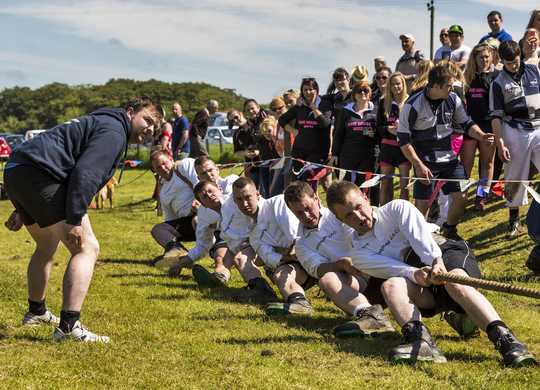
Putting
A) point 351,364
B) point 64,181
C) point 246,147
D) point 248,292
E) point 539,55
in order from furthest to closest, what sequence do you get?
point 246,147
point 539,55
point 248,292
point 64,181
point 351,364

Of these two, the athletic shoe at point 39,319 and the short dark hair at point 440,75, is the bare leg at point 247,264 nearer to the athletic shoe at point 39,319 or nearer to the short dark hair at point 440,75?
the athletic shoe at point 39,319

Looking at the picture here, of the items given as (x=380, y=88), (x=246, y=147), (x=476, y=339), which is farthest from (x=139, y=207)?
(x=476, y=339)

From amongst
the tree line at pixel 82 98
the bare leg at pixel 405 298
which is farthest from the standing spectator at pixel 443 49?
the tree line at pixel 82 98

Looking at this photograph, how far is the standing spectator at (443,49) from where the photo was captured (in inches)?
504

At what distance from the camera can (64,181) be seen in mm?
5746

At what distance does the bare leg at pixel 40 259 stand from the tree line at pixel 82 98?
71501 millimetres

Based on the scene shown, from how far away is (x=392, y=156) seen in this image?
10070mm

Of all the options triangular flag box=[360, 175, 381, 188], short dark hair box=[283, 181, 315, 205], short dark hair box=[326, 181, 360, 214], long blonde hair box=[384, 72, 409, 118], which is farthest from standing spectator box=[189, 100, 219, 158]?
short dark hair box=[326, 181, 360, 214]

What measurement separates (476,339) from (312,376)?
1.61 metres

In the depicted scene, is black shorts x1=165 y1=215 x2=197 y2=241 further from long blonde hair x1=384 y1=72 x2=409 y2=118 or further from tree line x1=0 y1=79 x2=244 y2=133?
tree line x1=0 y1=79 x2=244 y2=133

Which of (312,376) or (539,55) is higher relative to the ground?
(539,55)

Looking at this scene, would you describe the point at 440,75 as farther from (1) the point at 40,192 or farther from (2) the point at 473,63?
(1) the point at 40,192

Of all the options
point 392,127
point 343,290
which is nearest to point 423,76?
point 392,127

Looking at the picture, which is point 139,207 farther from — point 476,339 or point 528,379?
point 528,379
